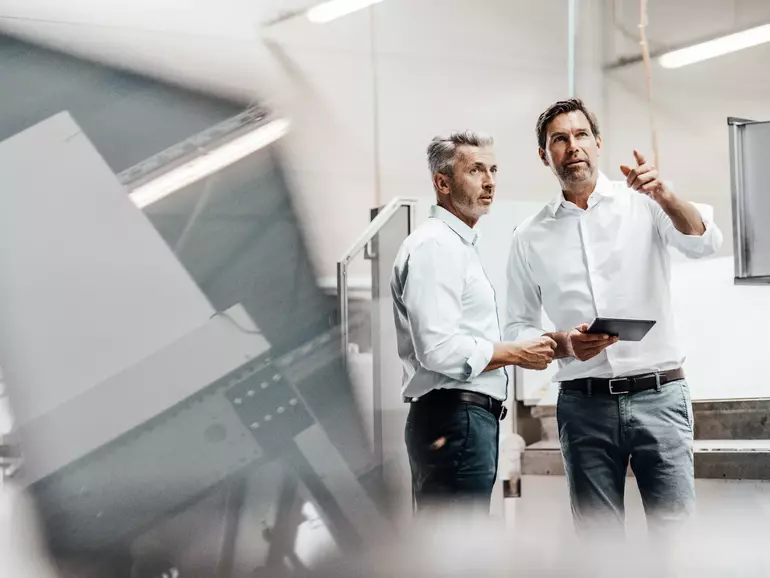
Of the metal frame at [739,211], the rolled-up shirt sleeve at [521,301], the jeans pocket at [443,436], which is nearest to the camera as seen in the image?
the jeans pocket at [443,436]

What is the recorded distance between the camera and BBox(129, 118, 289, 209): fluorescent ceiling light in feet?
6.30

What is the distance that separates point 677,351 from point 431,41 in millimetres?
901

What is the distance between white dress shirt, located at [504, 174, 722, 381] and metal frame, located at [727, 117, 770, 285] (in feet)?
0.84

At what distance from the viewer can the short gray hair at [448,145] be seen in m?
1.84

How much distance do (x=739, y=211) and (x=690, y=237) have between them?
374 mm

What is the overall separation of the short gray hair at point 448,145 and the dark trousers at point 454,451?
49 centimetres

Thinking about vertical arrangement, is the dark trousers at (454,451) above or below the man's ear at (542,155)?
below

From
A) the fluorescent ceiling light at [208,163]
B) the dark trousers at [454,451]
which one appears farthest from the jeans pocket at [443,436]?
the fluorescent ceiling light at [208,163]

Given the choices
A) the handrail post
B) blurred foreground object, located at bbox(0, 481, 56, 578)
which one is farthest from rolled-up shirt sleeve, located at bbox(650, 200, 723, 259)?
blurred foreground object, located at bbox(0, 481, 56, 578)

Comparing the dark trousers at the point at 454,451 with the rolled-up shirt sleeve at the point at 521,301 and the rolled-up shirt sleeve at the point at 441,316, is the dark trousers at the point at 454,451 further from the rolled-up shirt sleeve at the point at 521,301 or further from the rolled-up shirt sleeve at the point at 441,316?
the rolled-up shirt sleeve at the point at 521,301

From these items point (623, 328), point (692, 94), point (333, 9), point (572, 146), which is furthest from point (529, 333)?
point (333, 9)

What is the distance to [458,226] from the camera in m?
1.78

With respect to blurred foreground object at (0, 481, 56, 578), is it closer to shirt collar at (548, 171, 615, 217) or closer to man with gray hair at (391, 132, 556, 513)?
man with gray hair at (391, 132, 556, 513)

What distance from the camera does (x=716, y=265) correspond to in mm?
1945
